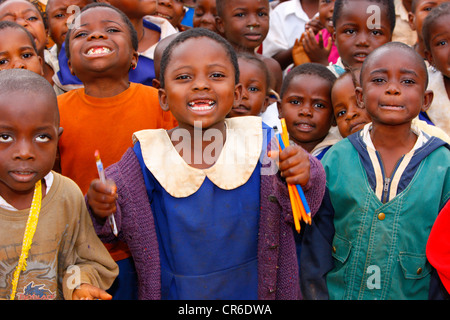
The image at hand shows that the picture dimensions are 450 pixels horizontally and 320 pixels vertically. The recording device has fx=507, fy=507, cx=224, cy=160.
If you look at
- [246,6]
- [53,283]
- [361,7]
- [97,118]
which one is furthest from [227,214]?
[246,6]

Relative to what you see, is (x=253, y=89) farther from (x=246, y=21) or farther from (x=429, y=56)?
(x=429, y=56)

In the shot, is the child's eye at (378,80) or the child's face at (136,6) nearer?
the child's eye at (378,80)

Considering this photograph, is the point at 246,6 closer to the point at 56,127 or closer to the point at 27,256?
the point at 56,127

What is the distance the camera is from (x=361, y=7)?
3533 millimetres

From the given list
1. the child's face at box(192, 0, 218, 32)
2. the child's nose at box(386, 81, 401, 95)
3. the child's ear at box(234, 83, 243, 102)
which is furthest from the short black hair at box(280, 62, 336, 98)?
the child's face at box(192, 0, 218, 32)

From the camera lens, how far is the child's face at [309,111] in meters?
3.21

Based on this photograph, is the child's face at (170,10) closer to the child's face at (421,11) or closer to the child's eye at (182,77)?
the child's face at (421,11)

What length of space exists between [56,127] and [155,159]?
408 millimetres

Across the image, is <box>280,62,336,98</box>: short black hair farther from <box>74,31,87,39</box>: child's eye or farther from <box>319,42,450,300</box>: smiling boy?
<box>74,31,87,39</box>: child's eye

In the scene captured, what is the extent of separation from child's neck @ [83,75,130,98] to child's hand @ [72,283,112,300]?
121 centimetres

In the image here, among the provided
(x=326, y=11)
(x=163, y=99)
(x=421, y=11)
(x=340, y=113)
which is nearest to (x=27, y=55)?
(x=163, y=99)

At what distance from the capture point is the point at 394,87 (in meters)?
2.43

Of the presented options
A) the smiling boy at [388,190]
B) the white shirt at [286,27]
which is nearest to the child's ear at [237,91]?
the smiling boy at [388,190]

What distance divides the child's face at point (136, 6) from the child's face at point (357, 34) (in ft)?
4.39
